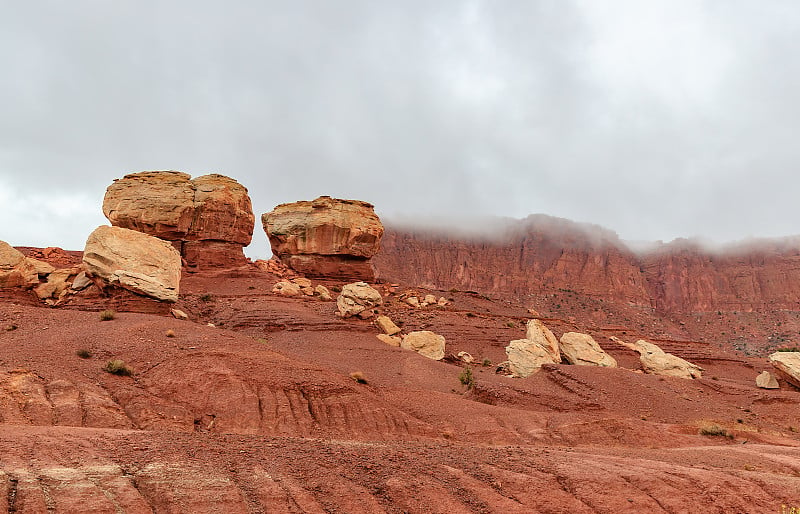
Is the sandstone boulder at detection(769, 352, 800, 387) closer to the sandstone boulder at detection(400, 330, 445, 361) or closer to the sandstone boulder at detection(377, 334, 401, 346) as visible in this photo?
the sandstone boulder at detection(400, 330, 445, 361)

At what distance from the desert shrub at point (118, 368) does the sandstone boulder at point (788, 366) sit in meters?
31.5

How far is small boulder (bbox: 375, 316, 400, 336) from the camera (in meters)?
30.8

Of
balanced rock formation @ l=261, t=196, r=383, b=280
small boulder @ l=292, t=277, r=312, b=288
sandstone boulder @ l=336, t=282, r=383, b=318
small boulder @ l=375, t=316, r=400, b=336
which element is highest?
balanced rock formation @ l=261, t=196, r=383, b=280

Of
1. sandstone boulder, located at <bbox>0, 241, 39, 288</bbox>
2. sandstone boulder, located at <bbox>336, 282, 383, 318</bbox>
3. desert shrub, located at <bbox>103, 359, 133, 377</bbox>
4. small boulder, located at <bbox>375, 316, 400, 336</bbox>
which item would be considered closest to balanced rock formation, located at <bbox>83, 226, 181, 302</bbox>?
sandstone boulder, located at <bbox>0, 241, 39, 288</bbox>

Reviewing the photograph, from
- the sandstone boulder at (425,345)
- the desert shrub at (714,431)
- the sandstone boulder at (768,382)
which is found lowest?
the sandstone boulder at (768,382)

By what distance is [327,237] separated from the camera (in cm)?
4656

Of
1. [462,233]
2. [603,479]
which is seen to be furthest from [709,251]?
[603,479]

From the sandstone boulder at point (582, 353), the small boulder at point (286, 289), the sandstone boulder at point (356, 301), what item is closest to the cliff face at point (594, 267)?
the small boulder at point (286, 289)

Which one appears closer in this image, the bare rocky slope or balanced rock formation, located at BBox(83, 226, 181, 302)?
balanced rock formation, located at BBox(83, 226, 181, 302)

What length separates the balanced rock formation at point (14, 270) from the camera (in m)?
22.5

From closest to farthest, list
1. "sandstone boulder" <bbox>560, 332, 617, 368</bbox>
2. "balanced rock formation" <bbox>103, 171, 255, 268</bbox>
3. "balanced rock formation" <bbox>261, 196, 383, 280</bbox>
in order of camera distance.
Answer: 1. "sandstone boulder" <bbox>560, 332, 617, 368</bbox>
2. "balanced rock formation" <bbox>103, 171, 255, 268</bbox>
3. "balanced rock formation" <bbox>261, 196, 383, 280</bbox>

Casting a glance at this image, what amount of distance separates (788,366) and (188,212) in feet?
139

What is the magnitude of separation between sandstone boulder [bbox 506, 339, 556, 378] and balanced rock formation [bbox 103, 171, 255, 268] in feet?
88.0

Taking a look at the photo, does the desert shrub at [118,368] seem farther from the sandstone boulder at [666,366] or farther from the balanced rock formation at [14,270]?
the sandstone boulder at [666,366]
